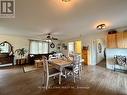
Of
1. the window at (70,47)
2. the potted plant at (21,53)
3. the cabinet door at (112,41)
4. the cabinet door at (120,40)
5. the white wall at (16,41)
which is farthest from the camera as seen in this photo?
the window at (70,47)

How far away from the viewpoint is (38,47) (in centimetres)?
938

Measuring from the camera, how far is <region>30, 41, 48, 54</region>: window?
891 cm

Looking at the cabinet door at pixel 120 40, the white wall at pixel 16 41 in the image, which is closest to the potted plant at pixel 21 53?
the white wall at pixel 16 41

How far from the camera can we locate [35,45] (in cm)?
915

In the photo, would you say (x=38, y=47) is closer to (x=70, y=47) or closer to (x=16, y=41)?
(x=16, y=41)

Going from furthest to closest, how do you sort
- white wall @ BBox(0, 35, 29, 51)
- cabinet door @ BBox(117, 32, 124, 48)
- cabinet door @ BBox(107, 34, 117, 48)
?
white wall @ BBox(0, 35, 29, 51) < cabinet door @ BBox(107, 34, 117, 48) < cabinet door @ BBox(117, 32, 124, 48)

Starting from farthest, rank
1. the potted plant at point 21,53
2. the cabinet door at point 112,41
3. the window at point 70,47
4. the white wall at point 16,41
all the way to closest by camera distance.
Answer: the window at point 70,47 < the potted plant at point 21,53 < the white wall at point 16,41 < the cabinet door at point 112,41

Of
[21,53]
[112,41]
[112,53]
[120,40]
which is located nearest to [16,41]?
[21,53]

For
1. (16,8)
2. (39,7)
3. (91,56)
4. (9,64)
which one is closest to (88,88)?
(39,7)

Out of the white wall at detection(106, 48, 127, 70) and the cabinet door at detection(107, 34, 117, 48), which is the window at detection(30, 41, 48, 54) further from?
the cabinet door at detection(107, 34, 117, 48)

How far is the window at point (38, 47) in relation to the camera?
29.2 ft

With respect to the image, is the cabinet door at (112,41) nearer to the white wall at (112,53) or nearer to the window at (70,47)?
the white wall at (112,53)

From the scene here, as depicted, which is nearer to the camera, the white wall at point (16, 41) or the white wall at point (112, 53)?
the white wall at point (112, 53)

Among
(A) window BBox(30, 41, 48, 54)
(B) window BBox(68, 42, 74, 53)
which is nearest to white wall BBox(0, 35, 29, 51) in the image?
(A) window BBox(30, 41, 48, 54)
